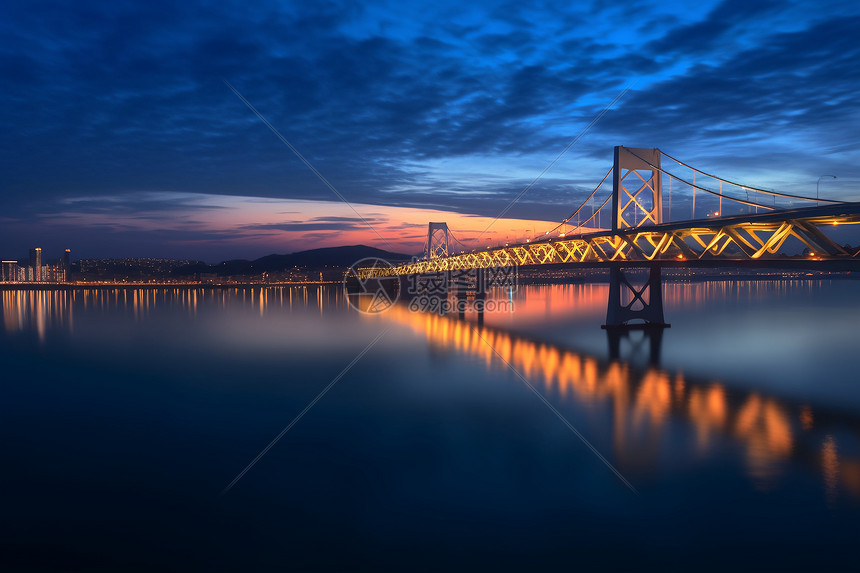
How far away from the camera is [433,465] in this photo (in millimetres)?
12461

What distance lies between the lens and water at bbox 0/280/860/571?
861 cm

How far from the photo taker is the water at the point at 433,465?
28.2 feet

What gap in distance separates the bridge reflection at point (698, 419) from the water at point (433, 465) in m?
0.10

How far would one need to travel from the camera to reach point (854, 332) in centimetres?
4578

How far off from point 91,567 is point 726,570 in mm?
9163

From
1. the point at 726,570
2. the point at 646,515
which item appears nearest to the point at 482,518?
the point at 646,515

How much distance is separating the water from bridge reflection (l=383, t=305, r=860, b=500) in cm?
10

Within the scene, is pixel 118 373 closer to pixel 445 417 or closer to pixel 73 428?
pixel 73 428
